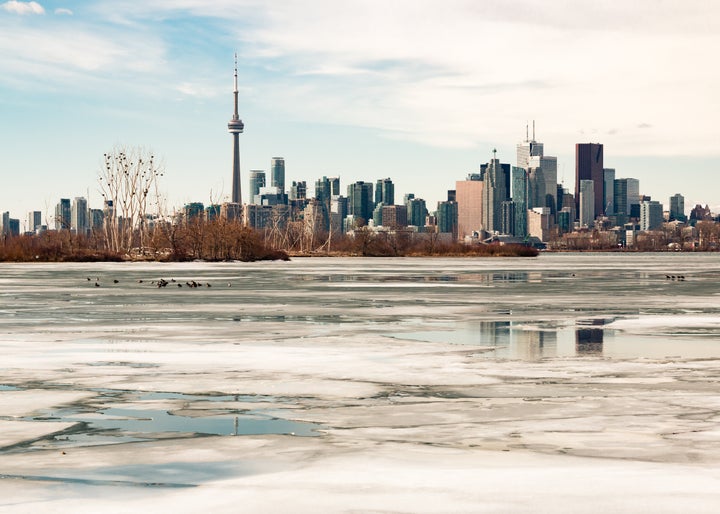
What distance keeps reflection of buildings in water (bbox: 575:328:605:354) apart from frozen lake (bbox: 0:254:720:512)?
56 millimetres

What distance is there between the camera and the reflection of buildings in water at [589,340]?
16844 mm

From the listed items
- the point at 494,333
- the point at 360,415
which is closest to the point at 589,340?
the point at 494,333

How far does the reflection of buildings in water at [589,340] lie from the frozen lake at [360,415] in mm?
56

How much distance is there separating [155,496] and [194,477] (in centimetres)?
60

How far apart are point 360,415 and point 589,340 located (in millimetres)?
8861

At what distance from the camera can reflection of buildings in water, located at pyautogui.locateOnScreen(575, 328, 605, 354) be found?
16844 millimetres

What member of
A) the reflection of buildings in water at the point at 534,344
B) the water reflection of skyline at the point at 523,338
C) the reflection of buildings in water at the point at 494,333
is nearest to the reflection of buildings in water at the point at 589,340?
the water reflection of skyline at the point at 523,338

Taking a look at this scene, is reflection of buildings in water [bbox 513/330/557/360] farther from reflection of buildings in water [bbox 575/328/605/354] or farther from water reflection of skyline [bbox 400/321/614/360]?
reflection of buildings in water [bbox 575/328/605/354]

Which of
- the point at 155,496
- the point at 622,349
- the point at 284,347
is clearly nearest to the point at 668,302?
the point at 622,349

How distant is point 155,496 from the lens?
7.14 metres

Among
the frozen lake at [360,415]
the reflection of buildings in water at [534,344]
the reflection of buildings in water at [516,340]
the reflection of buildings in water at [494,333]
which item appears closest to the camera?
the frozen lake at [360,415]

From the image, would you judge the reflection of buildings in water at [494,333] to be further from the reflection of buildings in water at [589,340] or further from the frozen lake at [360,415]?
the reflection of buildings in water at [589,340]

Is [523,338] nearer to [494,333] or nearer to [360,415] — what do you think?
[494,333]

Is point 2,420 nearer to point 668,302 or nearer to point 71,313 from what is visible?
point 71,313
